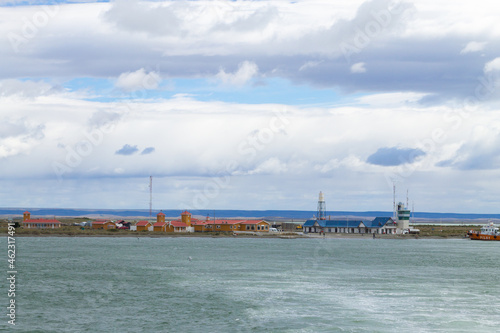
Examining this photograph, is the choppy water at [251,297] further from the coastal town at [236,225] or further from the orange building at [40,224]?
the orange building at [40,224]

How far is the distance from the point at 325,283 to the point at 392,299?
1159 cm

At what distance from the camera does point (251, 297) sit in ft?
170

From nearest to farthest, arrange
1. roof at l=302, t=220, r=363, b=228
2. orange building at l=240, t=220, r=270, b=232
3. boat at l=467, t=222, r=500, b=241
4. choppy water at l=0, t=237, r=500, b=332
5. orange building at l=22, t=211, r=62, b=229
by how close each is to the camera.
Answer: choppy water at l=0, t=237, r=500, b=332
orange building at l=22, t=211, r=62, b=229
orange building at l=240, t=220, r=270, b=232
boat at l=467, t=222, r=500, b=241
roof at l=302, t=220, r=363, b=228

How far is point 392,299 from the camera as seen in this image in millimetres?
51406

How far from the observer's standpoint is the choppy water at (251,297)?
41594mm

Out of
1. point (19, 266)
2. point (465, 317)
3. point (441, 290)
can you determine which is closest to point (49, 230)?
point (19, 266)

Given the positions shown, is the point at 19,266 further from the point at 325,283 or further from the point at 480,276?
the point at 480,276

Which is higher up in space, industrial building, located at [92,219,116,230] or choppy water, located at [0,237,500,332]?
industrial building, located at [92,219,116,230]

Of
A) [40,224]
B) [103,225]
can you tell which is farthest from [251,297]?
[103,225]

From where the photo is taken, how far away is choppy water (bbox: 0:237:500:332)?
41.6 m

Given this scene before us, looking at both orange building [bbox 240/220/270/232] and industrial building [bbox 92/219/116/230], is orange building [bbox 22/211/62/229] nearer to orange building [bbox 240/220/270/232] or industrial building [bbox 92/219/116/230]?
industrial building [bbox 92/219/116/230]

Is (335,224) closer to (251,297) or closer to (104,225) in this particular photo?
(104,225)

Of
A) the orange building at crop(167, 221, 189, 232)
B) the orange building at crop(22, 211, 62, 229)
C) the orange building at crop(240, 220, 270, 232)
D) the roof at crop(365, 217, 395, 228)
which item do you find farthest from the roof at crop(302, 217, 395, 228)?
the orange building at crop(22, 211, 62, 229)

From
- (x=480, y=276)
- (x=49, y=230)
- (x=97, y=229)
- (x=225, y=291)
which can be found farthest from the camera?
(x=97, y=229)
